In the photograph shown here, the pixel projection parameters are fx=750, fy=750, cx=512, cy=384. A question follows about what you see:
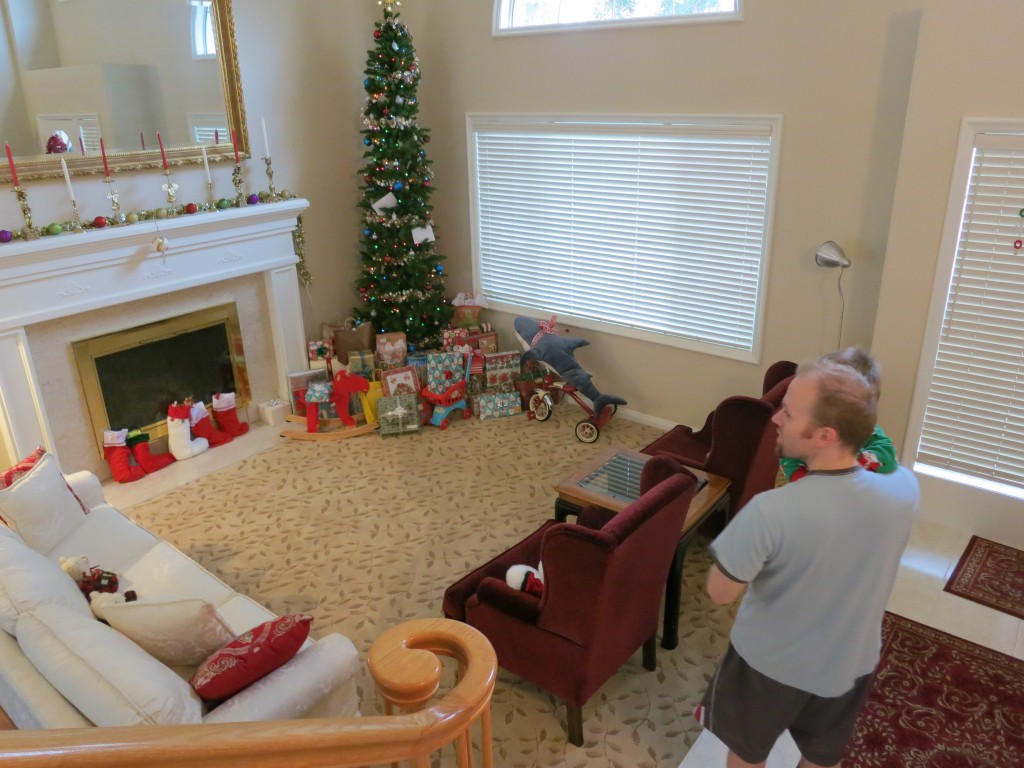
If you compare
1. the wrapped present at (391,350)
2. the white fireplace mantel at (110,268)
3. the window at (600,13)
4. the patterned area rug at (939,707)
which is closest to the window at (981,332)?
the patterned area rug at (939,707)

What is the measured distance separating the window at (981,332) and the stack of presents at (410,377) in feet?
9.96

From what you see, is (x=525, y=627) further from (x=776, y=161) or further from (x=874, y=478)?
(x=776, y=161)

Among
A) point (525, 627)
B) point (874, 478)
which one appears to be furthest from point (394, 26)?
point (874, 478)

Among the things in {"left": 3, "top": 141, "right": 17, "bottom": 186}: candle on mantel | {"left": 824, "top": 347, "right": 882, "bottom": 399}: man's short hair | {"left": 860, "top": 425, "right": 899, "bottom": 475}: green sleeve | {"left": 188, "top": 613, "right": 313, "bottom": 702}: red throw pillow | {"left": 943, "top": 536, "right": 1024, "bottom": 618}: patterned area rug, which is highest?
{"left": 3, "top": 141, "right": 17, "bottom": 186}: candle on mantel

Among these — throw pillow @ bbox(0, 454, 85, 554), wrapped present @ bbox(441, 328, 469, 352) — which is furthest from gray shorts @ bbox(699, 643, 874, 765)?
wrapped present @ bbox(441, 328, 469, 352)

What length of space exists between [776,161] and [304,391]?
389 centimetres

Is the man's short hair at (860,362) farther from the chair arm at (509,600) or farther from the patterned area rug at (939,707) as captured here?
the patterned area rug at (939,707)

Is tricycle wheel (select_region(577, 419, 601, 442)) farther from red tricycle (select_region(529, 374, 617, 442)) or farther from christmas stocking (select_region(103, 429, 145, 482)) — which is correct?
christmas stocking (select_region(103, 429, 145, 482))

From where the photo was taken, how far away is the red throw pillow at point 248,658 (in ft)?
7.82

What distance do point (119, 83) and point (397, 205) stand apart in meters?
2.10

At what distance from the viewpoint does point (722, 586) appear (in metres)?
1.99

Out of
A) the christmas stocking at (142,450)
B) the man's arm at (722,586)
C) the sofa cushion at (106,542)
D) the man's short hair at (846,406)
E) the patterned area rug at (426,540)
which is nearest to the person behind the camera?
the man's short hair at (846,406)

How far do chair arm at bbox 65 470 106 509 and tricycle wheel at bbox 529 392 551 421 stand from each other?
121 inches

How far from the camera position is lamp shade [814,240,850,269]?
4422mm
